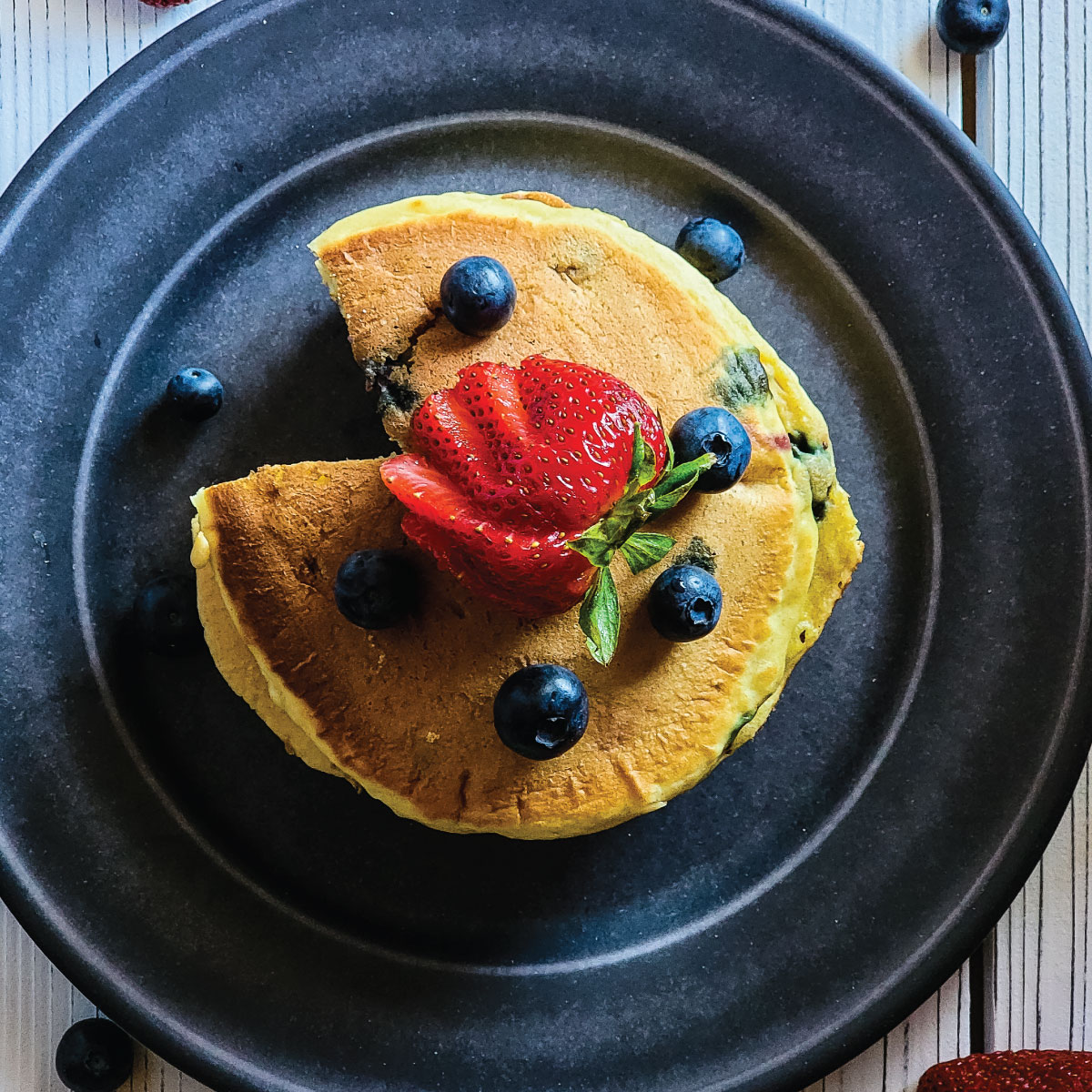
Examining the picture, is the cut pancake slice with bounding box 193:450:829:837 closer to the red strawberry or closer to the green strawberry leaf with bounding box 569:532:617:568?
the green strawberry leaf with bounding box 569:532:617:568

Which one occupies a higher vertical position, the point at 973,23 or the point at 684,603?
the point at 973,23

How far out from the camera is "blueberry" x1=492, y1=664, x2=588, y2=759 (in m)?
1.87

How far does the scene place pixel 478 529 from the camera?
1.81 metres

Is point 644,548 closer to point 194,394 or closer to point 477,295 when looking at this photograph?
point 477,295

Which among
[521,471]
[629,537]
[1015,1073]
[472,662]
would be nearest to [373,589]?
[472,662]

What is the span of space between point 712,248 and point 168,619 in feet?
4.72

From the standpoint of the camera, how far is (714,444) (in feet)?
6.34

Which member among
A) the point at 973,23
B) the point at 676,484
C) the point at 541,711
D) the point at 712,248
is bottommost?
the point at 541,711

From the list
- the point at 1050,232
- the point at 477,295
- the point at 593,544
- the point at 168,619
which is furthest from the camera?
the point at 1050,232

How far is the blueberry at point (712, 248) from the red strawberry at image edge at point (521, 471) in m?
0.60

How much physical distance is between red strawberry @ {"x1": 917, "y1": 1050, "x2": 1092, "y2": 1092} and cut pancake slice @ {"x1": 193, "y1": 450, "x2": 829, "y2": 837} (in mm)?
998

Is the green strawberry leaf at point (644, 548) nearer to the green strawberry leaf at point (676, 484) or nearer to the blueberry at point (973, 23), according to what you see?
the green strawberry leaf at point (676, 484)

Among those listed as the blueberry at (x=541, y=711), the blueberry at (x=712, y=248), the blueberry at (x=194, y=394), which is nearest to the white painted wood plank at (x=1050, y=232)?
the blueberry at (x=712, y=248)

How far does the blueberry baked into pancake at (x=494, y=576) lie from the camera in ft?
6.26
